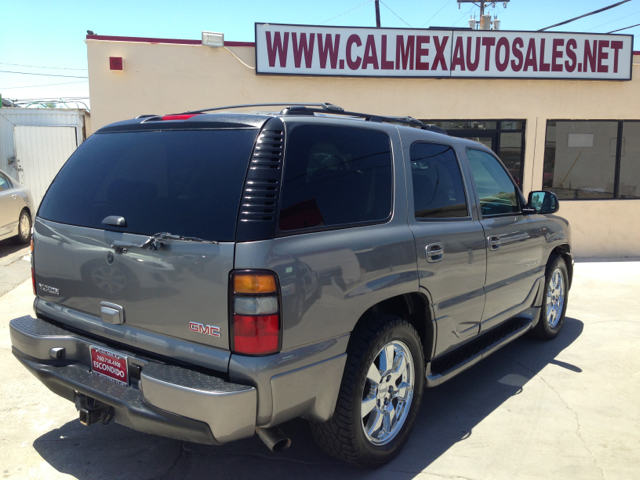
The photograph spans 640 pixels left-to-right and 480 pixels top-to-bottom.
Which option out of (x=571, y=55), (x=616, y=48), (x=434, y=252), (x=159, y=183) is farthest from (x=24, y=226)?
(x=616, y=48)

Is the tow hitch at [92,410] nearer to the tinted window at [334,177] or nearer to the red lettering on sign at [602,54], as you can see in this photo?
the tinted window at [334,177]

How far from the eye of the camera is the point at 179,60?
29.1ft

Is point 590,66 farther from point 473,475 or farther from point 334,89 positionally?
point 473,475

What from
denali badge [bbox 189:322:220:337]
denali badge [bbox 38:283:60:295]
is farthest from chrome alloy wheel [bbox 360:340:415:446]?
denali badge [bbox 38:283:60:295]

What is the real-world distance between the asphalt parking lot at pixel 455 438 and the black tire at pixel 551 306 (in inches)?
14.7

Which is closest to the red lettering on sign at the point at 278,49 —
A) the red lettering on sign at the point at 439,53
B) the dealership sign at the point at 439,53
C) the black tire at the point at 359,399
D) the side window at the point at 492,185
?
the dealership sign at the point at 439,53

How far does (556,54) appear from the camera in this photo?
944cm

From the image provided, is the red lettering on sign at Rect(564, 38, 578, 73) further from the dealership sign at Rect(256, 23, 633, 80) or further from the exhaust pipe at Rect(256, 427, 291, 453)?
the exhaust pipe at Rect(256, 427, 291, 453)

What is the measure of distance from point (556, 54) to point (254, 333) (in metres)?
9.16

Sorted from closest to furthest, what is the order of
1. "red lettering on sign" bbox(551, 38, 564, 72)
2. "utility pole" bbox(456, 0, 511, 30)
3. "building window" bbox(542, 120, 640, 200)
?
"red lettering on sign" bbox(551, 38, 564, 72)
"building window" bbox(542, 120, 640, 200)
"utility pole" bbox(456, 0, 511, 30)

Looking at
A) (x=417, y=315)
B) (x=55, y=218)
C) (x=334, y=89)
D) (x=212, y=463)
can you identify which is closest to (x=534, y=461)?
(x=417, y=315)

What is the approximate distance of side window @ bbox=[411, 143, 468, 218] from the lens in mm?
3371

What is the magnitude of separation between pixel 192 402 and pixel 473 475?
1.72 metres

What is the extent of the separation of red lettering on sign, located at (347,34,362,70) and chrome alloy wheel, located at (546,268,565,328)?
17.3 ft
